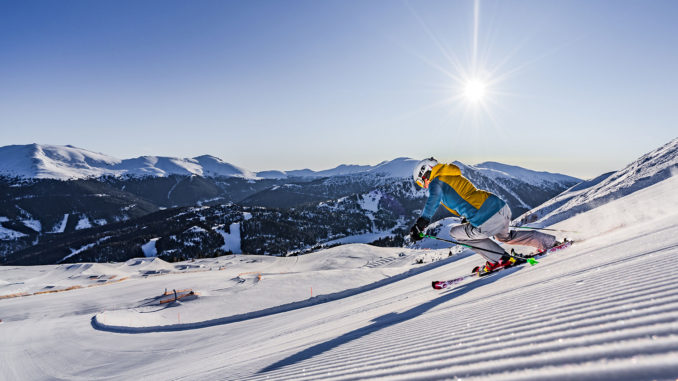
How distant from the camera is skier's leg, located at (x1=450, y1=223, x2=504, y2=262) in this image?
22.0ft

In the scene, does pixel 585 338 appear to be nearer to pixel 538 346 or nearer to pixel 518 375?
pixel 538 346

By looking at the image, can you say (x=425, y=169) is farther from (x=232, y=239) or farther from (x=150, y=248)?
(x=150, y=248)

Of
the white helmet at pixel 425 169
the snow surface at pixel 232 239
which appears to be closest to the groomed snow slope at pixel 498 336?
the white helmet at pixel 425 169

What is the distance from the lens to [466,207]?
635 centimetres

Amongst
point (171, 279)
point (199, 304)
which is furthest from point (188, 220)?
point (199, 304)

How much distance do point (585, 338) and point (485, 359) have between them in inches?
22.6

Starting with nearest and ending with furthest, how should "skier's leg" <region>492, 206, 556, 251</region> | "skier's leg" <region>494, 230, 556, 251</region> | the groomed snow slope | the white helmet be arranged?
1. the groomed snow slope
2. "skier's leg" <region>492, 206, 556, 251</region>
3. the white helmet
4. "skier's leg" <region>494, 230, 556, 251</region>

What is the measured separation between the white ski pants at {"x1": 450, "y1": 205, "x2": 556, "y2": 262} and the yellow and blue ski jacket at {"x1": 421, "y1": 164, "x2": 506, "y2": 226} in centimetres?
18

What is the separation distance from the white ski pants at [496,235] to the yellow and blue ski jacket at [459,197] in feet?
0.60

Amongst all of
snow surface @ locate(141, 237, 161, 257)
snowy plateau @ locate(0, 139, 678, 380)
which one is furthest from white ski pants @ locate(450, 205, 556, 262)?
snow surface @ locate(141, 237, 161, 257)

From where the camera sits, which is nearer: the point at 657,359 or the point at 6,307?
the point at 657,359

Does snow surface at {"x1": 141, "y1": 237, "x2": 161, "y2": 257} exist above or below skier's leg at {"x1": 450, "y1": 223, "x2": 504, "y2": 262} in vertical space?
below

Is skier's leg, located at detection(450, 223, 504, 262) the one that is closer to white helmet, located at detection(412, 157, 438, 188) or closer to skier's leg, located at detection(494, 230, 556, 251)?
skier's leg, located at detection(494, 230, 556, 251)

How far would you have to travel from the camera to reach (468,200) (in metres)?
6.30
